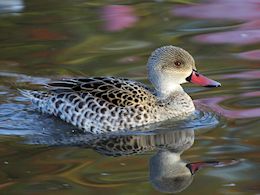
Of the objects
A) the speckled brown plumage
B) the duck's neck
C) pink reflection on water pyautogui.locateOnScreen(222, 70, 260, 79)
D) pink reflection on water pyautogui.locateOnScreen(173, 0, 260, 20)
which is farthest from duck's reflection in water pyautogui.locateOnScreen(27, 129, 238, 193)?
pink reflection on water pyautogui.locateOnScreen(173, 0, 260, 20)

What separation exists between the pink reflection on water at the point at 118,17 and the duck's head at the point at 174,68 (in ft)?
10.3

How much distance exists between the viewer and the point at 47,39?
40.9 ft

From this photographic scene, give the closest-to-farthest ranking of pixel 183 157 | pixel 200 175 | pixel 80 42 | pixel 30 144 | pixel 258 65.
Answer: pixel 200 175 < pixel 183 157 < pixel 30 144 < pixel 258 65 < pixel 80 42

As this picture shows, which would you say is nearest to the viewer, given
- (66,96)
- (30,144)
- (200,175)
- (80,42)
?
(200,175)

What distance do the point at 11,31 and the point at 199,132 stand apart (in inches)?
183

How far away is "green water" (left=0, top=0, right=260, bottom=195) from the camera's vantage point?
7.67 meters

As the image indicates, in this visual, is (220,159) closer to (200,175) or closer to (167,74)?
(200,175)

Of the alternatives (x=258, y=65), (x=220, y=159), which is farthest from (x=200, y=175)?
(x=258, y=65)

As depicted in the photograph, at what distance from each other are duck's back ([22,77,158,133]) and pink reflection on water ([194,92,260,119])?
576mm

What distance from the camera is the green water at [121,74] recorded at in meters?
7.67

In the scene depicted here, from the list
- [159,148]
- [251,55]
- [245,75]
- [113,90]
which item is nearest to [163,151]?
[159,148]

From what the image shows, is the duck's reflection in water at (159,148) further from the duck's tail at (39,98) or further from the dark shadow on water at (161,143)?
the duck's tail at (39,98)

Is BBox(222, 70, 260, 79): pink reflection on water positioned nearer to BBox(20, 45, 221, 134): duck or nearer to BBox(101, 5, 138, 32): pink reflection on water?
BBox(20, 45, 221, 134): duck

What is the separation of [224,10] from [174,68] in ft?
13.1
